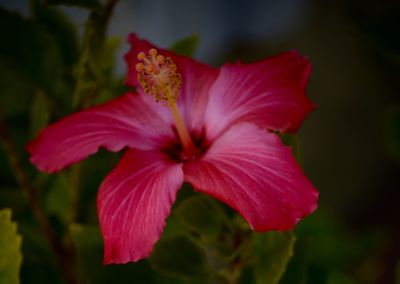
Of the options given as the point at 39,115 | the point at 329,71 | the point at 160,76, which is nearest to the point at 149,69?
the point at 160,76

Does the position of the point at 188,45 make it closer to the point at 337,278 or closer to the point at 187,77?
the point at 187,77

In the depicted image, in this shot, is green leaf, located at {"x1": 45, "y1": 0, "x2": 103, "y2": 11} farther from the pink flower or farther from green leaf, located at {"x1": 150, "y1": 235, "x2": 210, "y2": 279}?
green leaf, located at {"x1": 150, "y1": 235, "x2": 210, "y2": 279}

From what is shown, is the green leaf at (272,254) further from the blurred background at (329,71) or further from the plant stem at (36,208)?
the blurred background at (329,71)

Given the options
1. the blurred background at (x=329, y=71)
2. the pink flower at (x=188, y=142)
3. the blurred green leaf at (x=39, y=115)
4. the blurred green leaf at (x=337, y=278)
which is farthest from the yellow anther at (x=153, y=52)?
the blurred background at (x=329, y=71)

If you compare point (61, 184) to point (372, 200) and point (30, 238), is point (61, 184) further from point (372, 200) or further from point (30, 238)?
point (372, 200)

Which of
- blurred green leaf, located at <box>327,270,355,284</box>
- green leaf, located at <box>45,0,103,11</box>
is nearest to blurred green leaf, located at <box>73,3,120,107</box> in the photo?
green leaf, located at <box>45,0,103,11</box>

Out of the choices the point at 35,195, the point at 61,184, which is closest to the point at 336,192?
→ the point at 61,184
